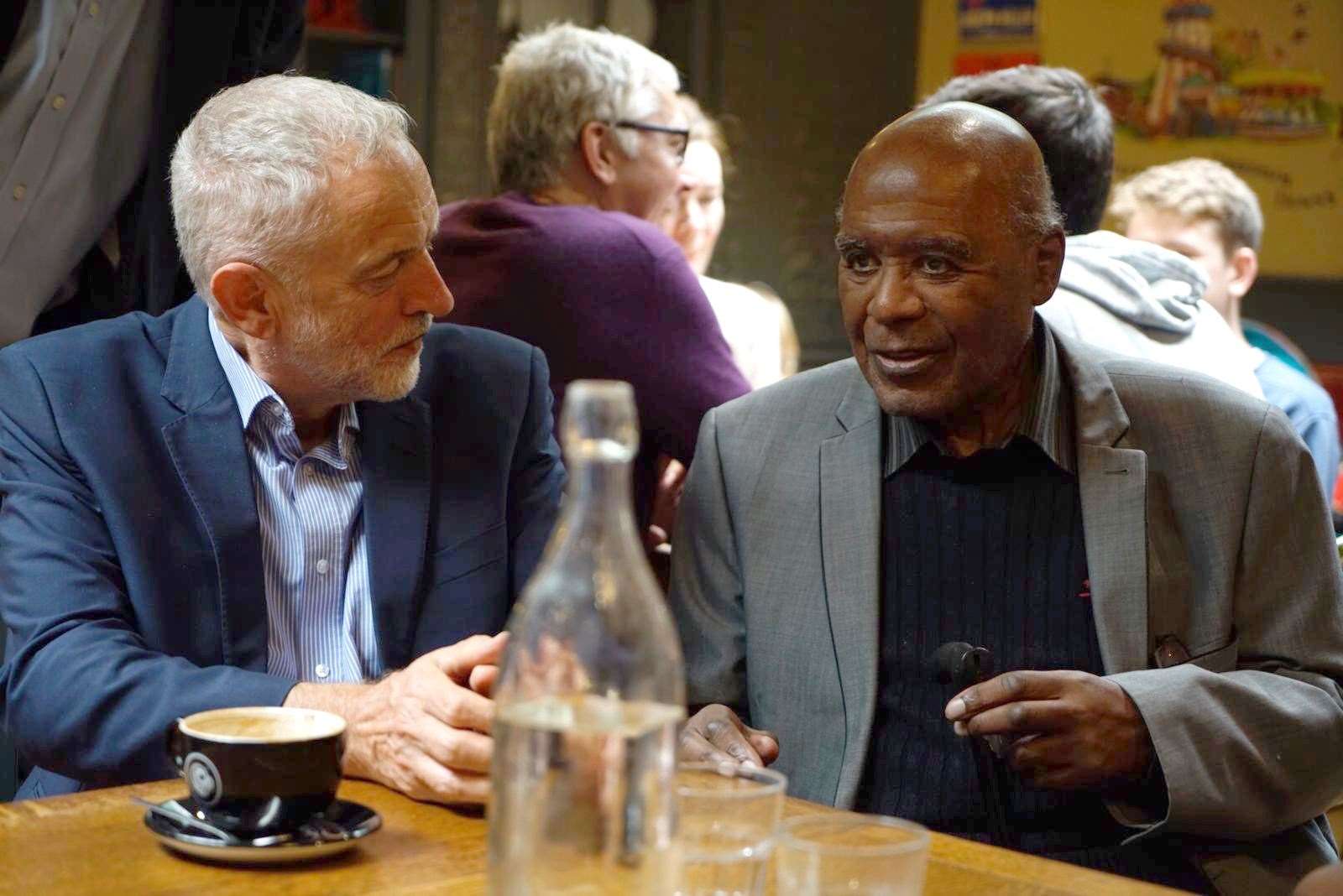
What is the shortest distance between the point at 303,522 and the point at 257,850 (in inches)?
30.4

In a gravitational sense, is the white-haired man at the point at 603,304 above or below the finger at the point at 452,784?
above

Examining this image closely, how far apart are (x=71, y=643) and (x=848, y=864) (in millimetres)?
1019

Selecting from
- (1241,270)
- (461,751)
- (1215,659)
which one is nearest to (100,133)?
(461,751)

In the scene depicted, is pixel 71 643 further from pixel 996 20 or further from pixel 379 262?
pixel 996 20

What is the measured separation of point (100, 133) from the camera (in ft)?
9.07

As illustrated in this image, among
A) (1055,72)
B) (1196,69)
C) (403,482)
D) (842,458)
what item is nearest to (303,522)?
(403,482)

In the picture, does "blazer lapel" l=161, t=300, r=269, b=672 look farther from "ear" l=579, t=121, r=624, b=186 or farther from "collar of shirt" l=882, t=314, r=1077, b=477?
"ear" l=579, t=121, r=624, b=186

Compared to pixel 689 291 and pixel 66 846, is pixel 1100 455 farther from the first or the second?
pixel 66 846

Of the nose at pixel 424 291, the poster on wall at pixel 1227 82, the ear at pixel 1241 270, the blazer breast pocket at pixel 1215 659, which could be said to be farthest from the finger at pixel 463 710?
the poster on wall at pixel 1227 82

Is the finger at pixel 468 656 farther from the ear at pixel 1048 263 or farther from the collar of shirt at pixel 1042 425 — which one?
the ear at pixel 1048 263

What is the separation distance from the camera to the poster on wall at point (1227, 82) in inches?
231

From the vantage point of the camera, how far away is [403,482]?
6.73ft

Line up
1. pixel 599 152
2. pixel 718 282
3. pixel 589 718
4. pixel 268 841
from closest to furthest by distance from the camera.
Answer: pixel 589 718, pixel 268 841, pixel 599 152, pixel 718 282

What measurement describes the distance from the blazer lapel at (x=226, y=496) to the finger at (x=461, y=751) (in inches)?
19.7
